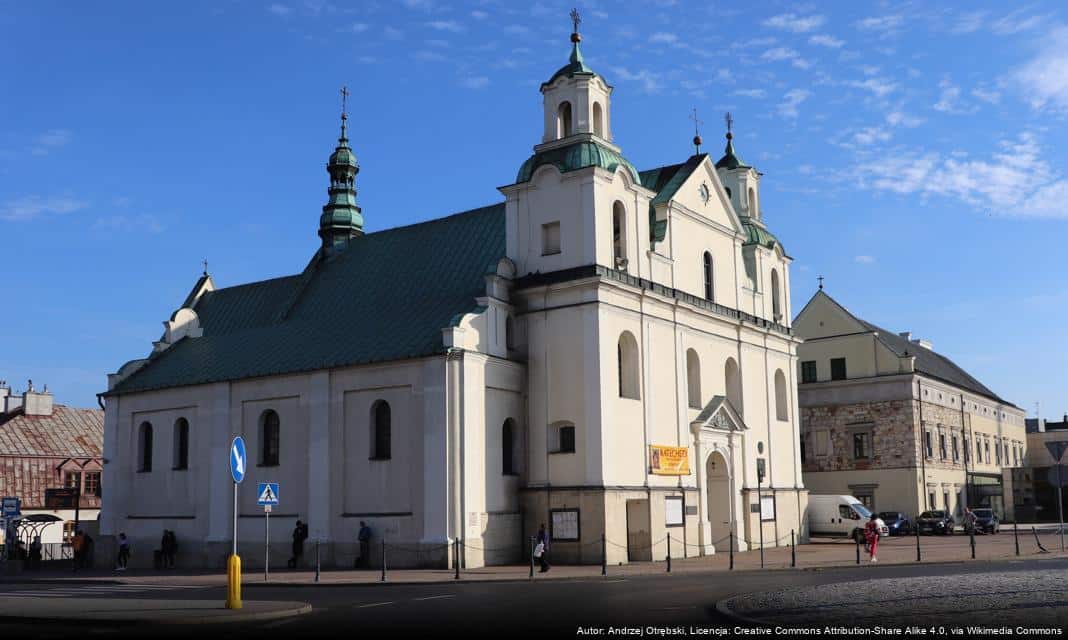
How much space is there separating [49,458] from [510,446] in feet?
135

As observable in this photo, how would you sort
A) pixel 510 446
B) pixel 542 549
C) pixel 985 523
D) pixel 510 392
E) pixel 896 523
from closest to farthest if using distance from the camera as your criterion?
pixel 542 549 → pixel 510 392 → pixel 510 446 → pixel 896 523 → pixel 985 523

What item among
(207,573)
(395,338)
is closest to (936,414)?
(395,338)

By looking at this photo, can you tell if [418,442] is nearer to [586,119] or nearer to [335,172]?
[586,119]

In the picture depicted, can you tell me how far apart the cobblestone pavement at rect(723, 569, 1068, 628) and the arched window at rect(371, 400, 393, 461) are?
18.8 metres

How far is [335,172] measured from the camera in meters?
52.6

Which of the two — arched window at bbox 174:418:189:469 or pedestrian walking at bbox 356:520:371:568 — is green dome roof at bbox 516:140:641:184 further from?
arched window at bbox 174:418:189:469

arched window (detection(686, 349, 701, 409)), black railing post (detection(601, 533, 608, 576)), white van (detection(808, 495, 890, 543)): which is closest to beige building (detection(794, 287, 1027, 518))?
white van (detection(808, 495, 890, 543))

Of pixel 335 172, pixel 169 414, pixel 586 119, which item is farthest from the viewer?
pixel 335 172

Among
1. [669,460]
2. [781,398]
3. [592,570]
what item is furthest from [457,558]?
[781,398]

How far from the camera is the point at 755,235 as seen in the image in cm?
4803

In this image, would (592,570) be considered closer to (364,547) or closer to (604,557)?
(604,557)

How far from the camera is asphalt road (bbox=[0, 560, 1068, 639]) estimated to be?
630 inches

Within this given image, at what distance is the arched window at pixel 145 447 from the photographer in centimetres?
4541

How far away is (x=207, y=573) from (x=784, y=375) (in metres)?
26.4
